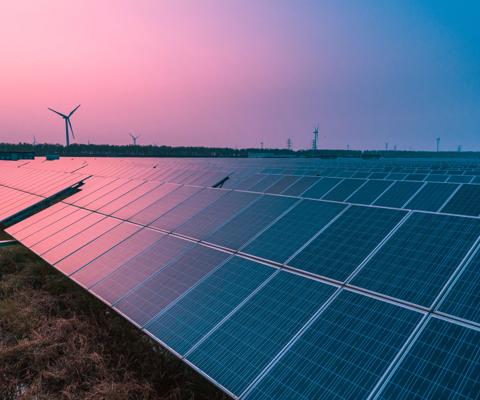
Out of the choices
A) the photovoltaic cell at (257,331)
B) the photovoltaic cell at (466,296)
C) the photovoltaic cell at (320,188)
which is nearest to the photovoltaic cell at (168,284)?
the photovoltaic cell at (257,331)

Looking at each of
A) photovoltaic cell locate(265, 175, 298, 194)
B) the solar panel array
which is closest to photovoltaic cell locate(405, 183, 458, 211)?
the solar panel array

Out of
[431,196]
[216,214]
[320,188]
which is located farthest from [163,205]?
[431,196]

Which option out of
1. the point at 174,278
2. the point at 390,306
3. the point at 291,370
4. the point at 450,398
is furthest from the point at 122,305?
the point at 450,398

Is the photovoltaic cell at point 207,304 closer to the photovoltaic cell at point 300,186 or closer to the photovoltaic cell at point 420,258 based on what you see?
the photovoltaic cell at point 420,258

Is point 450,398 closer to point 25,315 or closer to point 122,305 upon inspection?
point 122,305

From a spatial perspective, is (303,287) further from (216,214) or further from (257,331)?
(216,214)
